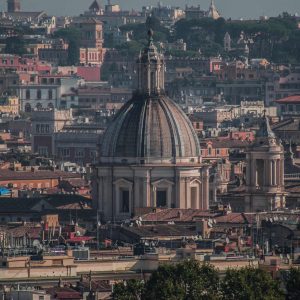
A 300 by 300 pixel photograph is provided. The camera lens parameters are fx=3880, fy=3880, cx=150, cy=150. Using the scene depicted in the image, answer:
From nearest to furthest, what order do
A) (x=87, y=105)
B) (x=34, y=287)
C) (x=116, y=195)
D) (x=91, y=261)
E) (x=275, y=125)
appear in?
1. (x=34, y=287)
2. (x=91, y=261)
3. (x=116, y=195)
4. (x=275, y=125)
5. (x=87, y=105)

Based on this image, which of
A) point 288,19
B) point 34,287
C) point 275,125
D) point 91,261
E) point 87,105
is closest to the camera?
point 34,287

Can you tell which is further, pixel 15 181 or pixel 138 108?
pixel 15 181

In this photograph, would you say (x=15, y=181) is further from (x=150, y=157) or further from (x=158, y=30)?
(x=158, y=30)

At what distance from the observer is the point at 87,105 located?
155 metres

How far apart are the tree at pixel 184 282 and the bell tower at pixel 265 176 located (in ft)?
77.2

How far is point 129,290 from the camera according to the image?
60469mm

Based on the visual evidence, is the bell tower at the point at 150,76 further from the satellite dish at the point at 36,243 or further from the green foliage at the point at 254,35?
the green foliage at the point at 254,35

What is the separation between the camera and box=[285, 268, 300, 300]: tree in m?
61.0

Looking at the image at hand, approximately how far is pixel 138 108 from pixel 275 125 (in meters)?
29.5

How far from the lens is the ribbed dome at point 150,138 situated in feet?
285

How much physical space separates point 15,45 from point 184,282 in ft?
374

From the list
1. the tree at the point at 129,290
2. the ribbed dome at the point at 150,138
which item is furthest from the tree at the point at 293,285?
the ribbed dome at the point at 150,138

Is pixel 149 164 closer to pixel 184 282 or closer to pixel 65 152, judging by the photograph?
pixel 184 282

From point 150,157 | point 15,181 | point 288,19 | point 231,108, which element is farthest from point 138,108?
point 288,19
